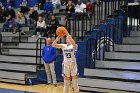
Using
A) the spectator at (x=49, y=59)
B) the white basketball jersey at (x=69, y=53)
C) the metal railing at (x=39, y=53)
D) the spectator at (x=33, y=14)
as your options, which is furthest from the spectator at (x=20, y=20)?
the white basketball jersey at (x=69, y=53)

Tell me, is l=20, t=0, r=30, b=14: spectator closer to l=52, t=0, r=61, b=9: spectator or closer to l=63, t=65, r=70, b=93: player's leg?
l=52, t=0, r=61, b=9: spectator

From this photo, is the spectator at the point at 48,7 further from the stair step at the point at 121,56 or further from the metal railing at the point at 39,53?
the stair step at the point at 121,56

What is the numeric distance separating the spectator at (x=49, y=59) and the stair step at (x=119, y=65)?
1716mm

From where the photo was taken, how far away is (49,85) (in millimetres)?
12359

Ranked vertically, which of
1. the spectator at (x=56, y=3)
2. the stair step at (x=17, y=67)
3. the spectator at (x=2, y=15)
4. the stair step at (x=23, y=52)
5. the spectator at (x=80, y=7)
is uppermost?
the spectator at (x=56, y=3)

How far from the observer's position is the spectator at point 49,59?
484 inches

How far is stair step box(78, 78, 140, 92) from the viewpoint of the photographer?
1004cm

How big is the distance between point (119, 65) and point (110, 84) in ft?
2.94

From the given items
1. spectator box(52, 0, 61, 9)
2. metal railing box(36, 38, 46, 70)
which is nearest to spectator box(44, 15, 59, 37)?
metal railing box(36, 38, 46, 70)

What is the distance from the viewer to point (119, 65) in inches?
438

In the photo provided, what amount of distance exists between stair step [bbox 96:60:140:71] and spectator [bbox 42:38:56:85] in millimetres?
1716

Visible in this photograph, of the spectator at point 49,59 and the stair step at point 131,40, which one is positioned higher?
the stair step at point 131,40

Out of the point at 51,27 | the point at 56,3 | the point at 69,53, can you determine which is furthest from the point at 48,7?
the point at 69,53

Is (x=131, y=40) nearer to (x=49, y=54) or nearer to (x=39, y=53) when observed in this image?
(x=49, y=54)
